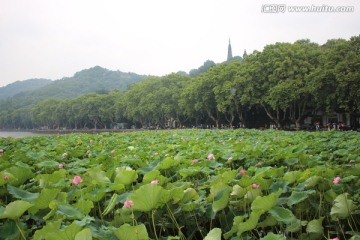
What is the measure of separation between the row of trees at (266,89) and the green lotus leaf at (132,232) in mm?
27075

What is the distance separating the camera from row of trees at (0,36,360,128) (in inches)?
1083

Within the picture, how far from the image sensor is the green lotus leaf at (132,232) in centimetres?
153

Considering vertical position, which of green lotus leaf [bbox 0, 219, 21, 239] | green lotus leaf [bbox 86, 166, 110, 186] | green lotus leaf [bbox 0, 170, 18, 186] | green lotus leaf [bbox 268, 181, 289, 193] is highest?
green lotus leaf [bbox 0, 170, 18, 186]

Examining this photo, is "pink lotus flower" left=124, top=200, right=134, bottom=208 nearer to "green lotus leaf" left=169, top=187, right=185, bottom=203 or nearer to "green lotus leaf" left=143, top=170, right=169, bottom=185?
"green lotus leaf" left=169, top=187, right=185, bottom=203

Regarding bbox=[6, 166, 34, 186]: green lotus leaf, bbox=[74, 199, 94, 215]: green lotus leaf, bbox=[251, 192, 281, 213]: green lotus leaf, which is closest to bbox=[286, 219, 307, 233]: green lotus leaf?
bbox=[251, 192, 281, 213]: green lotus leaf

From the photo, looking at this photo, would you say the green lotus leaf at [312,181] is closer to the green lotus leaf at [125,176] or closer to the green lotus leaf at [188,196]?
the green lotus leaf at [188,196]

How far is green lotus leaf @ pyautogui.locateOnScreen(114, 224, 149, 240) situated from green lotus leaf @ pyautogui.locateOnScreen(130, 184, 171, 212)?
1.08ft

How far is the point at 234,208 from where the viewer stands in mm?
2342

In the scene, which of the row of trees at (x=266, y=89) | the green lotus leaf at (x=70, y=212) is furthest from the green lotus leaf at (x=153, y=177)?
the row of trees at (x=266, y=89)

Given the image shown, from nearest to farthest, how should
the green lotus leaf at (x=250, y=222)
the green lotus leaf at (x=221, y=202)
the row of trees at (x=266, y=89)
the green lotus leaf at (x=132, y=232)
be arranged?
the green lotus leaf at (x=132, y=232)
the green lotus leaf at (x=250, y=222)
the green lotus leaf at (x=221, y=202)
the row of trees at (x=266, y=89)

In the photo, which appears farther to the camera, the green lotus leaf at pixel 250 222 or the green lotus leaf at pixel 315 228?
the green lotus leaf at pixel 315 228

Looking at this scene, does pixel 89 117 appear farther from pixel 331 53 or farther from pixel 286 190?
pixel 286 190

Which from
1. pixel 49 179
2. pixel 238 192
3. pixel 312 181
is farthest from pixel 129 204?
pixel 312 181

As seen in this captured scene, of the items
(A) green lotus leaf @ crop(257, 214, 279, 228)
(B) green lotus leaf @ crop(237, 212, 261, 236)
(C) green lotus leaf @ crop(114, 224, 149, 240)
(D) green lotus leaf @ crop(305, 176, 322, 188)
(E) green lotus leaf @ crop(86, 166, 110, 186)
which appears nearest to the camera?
(C) green lotus leaf @ crop(114, 224, 149, 240)
